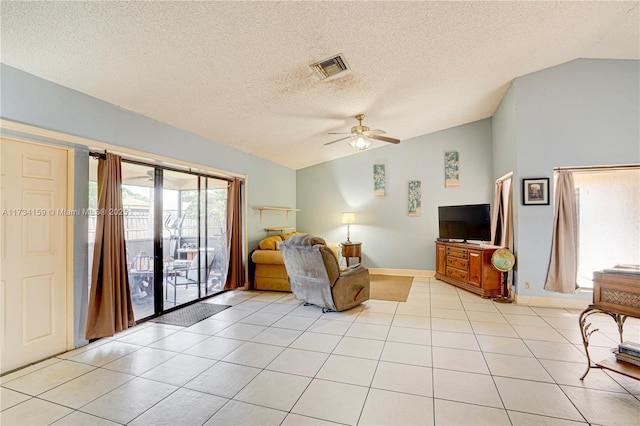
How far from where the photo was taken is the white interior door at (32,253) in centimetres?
252

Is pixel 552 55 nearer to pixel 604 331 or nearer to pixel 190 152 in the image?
pixel 604 331

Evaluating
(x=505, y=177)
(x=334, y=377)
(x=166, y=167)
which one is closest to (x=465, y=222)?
(x=505, y=177)

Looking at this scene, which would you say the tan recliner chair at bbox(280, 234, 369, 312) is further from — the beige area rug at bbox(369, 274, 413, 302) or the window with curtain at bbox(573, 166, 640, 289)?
the window with curtain at bbox(573, 166, 640, 289)

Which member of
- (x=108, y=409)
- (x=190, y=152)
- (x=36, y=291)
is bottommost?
(x=108, y=409)

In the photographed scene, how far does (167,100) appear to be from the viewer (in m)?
3.36

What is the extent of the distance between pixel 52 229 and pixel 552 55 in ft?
20.6

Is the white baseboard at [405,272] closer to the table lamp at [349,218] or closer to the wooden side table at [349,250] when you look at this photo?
the wooden side table at [349,250]

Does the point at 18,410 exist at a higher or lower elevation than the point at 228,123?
lower

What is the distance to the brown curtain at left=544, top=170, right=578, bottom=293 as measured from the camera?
4180 millimetres

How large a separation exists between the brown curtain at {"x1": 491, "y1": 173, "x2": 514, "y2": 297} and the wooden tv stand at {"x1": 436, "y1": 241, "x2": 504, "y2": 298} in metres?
0.19

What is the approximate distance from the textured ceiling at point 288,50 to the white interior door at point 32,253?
0.84m

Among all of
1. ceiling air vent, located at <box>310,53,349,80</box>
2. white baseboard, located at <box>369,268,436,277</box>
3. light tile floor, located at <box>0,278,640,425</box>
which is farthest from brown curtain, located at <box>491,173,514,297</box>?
ceiling air vent, located at <box>310,53,349,80</box>

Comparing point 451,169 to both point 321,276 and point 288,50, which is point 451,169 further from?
point 288,50

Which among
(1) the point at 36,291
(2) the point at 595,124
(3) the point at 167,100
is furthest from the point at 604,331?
(1) the point at 36,291
